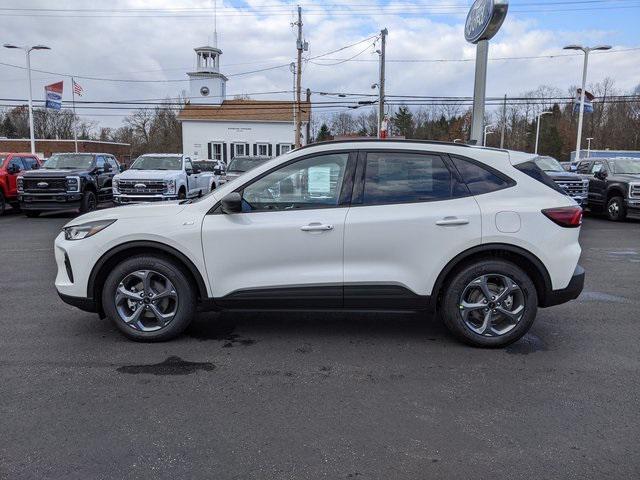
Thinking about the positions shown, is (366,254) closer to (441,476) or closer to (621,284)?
(441,476)

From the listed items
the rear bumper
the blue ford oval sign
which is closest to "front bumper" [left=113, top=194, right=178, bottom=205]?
the blue ford oval sign

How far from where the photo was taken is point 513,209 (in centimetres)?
443

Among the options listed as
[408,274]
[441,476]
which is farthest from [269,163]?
[441,476]

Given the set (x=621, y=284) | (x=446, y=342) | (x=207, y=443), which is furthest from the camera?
(x=621, y=284)

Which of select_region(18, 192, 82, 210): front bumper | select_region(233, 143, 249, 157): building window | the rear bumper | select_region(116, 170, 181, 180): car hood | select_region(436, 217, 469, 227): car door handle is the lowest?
select_region(18, 192, 82, 210): front bumper

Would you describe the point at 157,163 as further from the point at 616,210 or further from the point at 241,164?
the point at 616,210

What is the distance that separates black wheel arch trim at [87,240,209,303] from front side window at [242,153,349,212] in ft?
2.27

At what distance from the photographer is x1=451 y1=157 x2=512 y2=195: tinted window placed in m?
4.52

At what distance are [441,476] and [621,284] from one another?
19.0 ft

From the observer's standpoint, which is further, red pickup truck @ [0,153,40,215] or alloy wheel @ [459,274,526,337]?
red pickup truck @ [0,153,40,215]

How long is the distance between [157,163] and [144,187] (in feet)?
5.37

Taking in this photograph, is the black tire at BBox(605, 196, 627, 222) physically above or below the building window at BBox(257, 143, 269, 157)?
below

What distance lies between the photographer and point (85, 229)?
4.60 metres

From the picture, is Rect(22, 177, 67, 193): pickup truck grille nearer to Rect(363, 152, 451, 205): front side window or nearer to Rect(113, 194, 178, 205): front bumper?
Rect(113, 194, 178, 205): front bumper
